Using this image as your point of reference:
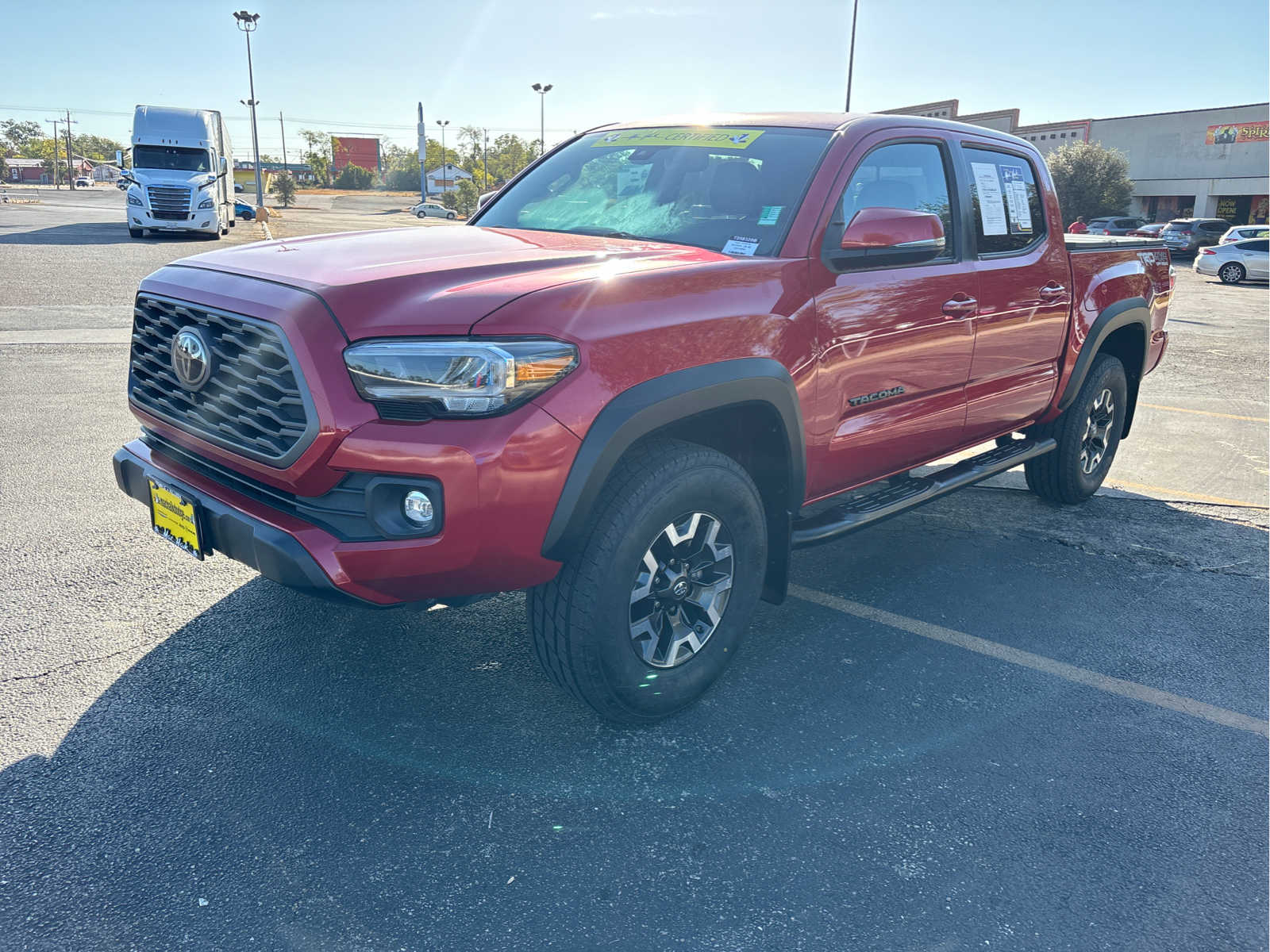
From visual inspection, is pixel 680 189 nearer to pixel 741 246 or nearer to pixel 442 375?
pixel 741 246

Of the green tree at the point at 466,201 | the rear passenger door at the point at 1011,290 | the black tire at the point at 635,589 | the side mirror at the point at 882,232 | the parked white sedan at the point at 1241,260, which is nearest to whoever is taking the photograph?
the black tire at the point at 635,589

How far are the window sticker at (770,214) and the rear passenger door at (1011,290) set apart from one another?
1186mm

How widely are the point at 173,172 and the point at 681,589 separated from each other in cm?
2619

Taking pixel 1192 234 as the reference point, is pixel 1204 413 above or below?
below

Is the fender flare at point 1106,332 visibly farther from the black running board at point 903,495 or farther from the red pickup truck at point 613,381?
the red pickup truck at point 613,381

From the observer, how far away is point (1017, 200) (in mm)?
4641

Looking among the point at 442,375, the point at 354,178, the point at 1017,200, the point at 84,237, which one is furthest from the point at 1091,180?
the point at 354,178

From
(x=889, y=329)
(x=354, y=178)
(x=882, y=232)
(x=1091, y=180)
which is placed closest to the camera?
(x=882, y=232)

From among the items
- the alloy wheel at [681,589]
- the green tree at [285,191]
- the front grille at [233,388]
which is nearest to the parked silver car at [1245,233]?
the alloy wheel at [681,589]

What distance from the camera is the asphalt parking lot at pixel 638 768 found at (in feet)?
7.55

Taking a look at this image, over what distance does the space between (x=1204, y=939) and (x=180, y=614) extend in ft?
11.4

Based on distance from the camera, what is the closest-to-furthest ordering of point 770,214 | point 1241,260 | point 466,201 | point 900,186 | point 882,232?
point 882,232
point 770,214
point 900,186
point 1241,260
point 466,201

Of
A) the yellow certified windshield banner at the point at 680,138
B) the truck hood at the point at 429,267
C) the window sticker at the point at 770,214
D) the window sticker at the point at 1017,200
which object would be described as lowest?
the truck hood at the point at 429,267

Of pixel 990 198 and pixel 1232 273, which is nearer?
pixel 990 198
